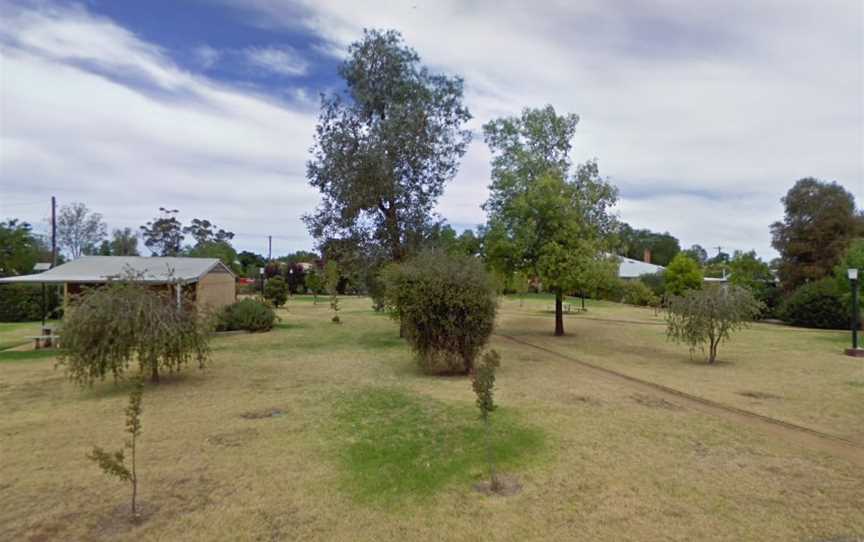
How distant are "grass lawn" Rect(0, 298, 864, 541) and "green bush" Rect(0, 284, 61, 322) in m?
18.0

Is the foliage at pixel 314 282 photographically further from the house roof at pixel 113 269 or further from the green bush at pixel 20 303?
the house roof at pixel 113 269

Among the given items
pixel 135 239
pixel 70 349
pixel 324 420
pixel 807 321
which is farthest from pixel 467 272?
pixel 135 239

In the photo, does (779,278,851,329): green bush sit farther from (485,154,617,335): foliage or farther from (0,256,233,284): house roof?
(0,256,233,284): house roof

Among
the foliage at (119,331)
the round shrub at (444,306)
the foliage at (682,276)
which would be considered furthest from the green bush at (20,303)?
the foliage at (682,276)

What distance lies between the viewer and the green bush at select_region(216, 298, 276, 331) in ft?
60.7

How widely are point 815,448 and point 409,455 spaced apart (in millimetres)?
4796

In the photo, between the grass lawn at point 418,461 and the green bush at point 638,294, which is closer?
the grass lawn at point 418,461

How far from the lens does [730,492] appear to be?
4.66 meters

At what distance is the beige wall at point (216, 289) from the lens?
20978 mm

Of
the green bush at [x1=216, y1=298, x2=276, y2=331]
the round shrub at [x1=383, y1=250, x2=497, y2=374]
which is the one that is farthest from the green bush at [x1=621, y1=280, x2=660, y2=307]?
the round shrub at [x1=383, y1=250, x2=497, y2=374]

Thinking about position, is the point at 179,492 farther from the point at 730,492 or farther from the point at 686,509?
the point at 730,492

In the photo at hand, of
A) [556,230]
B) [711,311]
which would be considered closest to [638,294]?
[556,230]

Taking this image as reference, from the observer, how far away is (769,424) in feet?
22.9

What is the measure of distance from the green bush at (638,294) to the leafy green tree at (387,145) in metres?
22.9
